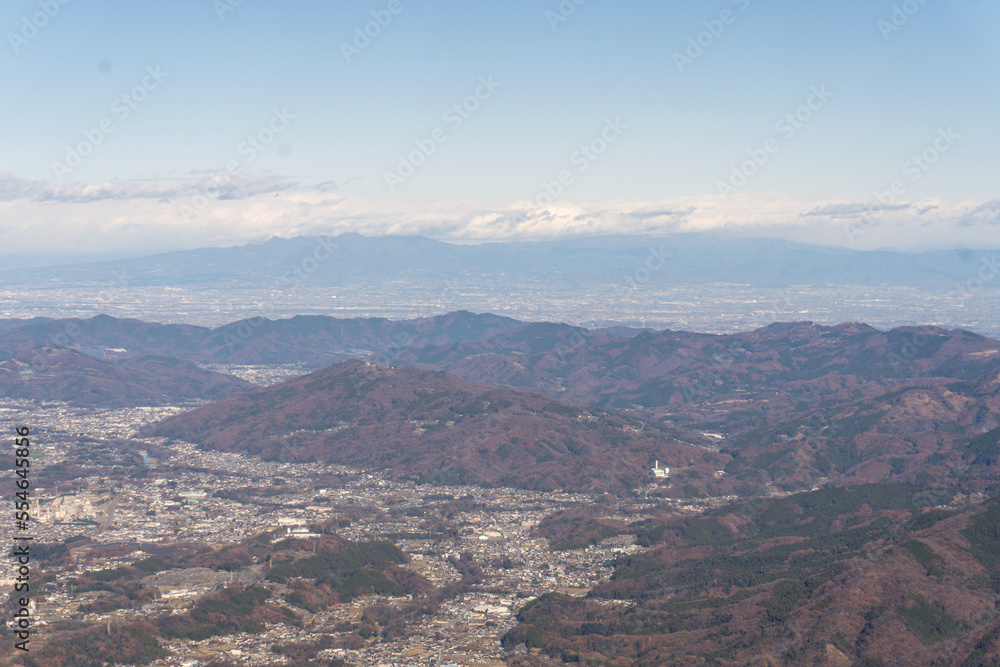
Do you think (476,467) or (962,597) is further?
(476,467)

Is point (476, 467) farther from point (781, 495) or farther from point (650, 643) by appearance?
point (650, 643)

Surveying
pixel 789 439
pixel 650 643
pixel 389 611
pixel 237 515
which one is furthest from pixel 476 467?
pixel 650 643

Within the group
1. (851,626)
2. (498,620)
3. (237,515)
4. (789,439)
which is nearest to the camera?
(851,626)

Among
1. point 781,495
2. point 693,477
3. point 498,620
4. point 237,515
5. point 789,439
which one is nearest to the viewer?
point 498,620

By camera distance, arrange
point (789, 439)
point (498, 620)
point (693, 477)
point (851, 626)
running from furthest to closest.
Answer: point (789, 439) < point (693, 477) < point (498, 620) < point (851, 626)

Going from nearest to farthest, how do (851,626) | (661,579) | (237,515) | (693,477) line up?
(851,626), (661,579), (237,515), (693,477)

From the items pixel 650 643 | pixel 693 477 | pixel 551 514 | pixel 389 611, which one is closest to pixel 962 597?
pixel 650 643

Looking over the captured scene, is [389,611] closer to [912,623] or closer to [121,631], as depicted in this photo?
[121,631]

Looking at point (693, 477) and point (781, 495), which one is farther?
point (693, 477)

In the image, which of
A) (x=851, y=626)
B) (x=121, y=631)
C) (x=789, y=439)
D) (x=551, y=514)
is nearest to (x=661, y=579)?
(x=851, y=626)
